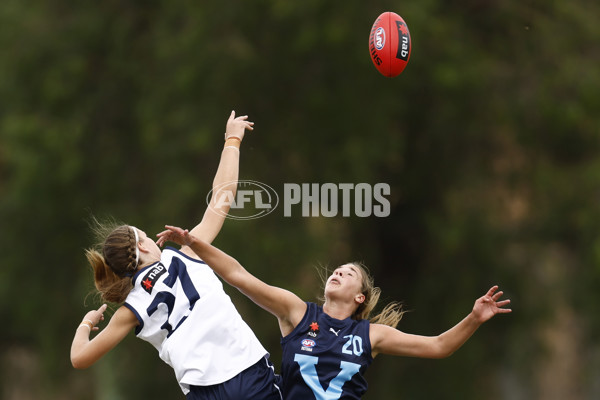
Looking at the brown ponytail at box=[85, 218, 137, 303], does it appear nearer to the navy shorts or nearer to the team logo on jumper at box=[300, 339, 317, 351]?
the navy shorts

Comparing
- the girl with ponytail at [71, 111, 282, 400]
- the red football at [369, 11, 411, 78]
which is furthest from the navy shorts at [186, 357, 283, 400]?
the red football at [369, 11, 411, 78]

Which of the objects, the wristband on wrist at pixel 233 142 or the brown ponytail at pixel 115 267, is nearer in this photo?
the brown ponytail at pixel 115 267

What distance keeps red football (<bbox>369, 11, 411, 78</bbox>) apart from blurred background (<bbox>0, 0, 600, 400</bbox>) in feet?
19.8

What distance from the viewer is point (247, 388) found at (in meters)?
5.98

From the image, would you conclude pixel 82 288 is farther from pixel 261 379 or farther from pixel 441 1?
pixel 261 379

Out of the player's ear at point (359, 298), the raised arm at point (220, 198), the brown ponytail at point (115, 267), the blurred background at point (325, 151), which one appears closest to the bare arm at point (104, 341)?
the brown ponytail at point (115, 267)

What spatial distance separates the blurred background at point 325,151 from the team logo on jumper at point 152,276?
8.36m

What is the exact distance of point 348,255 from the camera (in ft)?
52.1

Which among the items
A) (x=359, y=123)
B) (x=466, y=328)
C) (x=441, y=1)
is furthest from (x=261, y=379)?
(x=441, y=1)

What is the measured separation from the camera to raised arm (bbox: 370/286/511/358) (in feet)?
20.0

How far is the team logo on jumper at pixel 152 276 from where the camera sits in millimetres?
5867

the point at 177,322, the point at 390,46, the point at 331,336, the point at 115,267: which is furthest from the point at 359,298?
the point at 390,46

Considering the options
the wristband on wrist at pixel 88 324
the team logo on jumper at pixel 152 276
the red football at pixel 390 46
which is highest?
the red football at pixel 390 46

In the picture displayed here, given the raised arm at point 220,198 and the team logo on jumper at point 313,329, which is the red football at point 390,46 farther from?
the team logo on jumper at point 313,329
